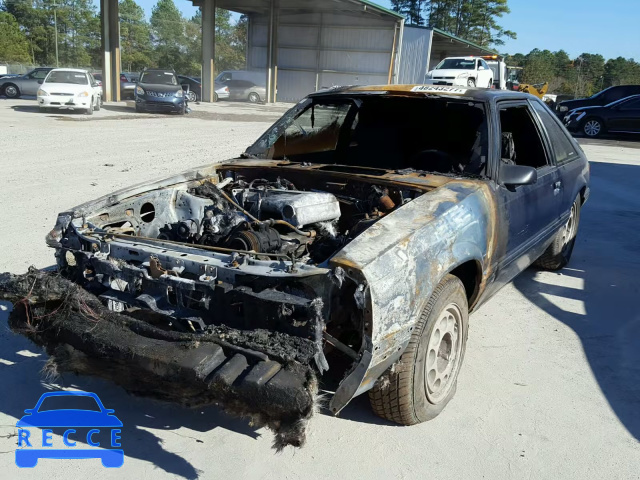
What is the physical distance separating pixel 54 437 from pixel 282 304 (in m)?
1.42

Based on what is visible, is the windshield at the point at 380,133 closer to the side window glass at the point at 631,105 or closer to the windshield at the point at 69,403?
the windshield at the point at 69,403

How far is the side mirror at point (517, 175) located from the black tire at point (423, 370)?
0.93 meters

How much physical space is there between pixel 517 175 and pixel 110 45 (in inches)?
1017

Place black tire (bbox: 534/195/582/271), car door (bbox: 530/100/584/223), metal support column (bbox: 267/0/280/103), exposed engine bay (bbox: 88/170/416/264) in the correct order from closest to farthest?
exposed engine bay (bbox: 88/170/416/264)
car door (bbox: 530/100/584/223)
black tire (bbox: 534/195/582/271)
metal support column (bbox: 267/0/280/103)

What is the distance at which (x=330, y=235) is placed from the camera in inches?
143

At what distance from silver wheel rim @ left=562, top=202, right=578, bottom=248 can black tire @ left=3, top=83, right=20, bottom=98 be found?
1063 inches

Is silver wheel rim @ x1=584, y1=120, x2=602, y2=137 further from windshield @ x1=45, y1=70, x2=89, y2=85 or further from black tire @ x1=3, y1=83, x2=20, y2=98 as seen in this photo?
black tire @ x1=3, y1=83, x2=20, y2=98

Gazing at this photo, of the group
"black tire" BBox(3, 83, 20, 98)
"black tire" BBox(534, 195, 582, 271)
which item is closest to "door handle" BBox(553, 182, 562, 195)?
"black tire" BBox(534, 195, 582, 271)

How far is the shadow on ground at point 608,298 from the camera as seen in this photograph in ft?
11.7

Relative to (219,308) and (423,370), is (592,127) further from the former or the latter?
(219,308)

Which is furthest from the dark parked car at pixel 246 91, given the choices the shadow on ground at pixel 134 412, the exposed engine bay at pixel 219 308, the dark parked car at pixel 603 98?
the shadow on ground at pixel 134 412

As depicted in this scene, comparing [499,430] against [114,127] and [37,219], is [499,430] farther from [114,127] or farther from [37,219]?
[114,127]

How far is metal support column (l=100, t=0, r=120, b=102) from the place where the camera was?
83.1 ft

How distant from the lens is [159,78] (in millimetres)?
22859
